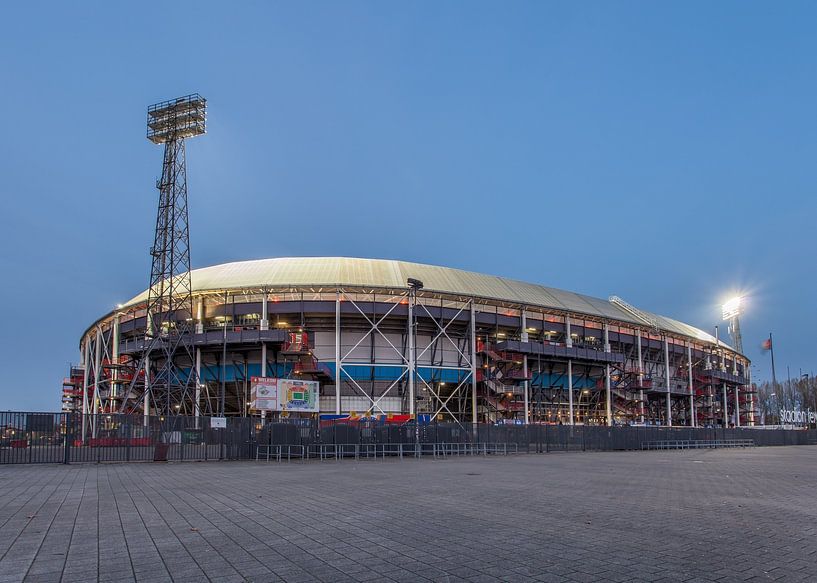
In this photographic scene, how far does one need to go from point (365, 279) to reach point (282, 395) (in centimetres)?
2084

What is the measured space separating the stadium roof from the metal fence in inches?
798

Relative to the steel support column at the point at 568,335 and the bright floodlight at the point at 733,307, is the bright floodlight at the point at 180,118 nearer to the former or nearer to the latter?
the steel support column at the point at 568,335

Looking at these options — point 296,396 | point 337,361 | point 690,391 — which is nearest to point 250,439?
point 296,396

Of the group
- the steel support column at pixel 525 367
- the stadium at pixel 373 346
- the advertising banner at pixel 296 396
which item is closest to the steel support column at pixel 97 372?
the stadium at pixel 373 346

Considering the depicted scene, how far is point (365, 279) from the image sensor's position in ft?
188

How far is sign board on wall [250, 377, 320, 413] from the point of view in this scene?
3675cm

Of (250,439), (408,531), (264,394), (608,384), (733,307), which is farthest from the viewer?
(733,307)

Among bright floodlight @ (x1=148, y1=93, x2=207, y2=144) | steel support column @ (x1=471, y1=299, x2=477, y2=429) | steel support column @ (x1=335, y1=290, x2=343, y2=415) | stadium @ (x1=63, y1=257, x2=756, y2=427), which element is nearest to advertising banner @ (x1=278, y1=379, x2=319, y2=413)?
stadium @ (x1=63, y1=257, x2=756, y2=427)

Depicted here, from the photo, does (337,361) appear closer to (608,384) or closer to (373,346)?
(373,346)

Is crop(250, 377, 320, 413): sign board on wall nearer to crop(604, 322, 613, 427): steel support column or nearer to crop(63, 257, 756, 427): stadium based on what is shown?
crop(63, 257, 756, 427): stadium

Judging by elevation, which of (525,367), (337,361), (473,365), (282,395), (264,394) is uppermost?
(337,361)

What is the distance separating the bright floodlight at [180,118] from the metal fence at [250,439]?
116 ft

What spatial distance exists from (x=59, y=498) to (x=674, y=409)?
82972 mm

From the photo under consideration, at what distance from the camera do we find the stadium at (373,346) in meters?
54.8
